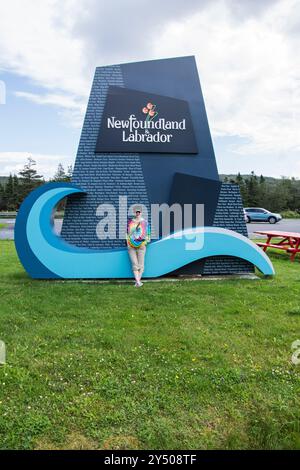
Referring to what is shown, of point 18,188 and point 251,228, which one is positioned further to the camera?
point 18,188

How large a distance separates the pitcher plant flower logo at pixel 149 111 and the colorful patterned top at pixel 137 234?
6.61 feet

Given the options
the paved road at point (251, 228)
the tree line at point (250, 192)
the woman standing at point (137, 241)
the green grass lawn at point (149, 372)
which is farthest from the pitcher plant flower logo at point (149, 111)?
the tree line at point (250, 192)

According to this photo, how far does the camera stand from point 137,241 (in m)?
7.30

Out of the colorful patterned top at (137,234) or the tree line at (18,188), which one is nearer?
the colorful patterned top at (137,234)

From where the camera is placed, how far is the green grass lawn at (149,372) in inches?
113

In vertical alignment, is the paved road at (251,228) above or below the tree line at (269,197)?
below

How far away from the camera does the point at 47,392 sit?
338 cm

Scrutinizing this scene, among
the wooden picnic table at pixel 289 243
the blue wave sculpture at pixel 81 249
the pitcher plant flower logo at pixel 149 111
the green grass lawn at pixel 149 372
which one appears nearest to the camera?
the green grass lawn at pixel 149 372

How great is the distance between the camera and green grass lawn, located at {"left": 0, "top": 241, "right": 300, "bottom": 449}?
9.42 feet

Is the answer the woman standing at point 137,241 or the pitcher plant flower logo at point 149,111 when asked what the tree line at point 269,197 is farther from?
the woman standing at point 137,241

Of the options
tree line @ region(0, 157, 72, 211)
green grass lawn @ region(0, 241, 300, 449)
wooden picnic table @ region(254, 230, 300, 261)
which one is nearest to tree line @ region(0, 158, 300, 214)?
tree line @ region(0, 157, 72, 211)

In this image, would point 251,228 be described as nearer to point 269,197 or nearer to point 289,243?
point 289,243

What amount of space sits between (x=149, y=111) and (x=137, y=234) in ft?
8.61

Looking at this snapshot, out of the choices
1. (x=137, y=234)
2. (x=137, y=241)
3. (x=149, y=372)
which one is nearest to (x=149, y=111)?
(x=137, y=234)
